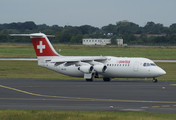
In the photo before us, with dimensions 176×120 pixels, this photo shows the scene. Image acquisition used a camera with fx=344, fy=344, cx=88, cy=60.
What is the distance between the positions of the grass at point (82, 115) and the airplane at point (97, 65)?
900 inches

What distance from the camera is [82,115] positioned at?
1888cm

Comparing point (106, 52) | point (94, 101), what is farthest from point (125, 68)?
point (106, 52)

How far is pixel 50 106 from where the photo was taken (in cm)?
2303

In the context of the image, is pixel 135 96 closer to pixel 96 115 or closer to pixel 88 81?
pixel 96 115

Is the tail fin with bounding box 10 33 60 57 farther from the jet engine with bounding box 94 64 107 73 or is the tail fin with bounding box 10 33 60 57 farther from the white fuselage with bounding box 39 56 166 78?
the jet engine with bounding box 94 64 107 73

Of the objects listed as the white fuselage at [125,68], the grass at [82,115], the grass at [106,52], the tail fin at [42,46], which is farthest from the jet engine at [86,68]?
the grass at [106,52]

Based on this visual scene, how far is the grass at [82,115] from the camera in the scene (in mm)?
18188

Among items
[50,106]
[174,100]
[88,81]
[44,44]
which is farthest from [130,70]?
[50,106]

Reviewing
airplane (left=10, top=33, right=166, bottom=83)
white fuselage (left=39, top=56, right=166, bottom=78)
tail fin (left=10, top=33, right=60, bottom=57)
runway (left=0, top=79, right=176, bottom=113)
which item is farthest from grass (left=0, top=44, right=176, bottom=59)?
runway (left=0, top=79, right=176, bottom=113)

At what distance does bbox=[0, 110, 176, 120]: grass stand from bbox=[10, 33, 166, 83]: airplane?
900 inches

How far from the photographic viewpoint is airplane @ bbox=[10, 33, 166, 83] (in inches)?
1683

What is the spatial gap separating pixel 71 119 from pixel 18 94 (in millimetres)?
12874

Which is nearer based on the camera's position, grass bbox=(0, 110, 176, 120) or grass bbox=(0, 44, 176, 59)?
grass bbox=(0, 110, 176, 120)

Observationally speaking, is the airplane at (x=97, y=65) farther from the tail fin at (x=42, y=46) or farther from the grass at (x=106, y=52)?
the grass at (x=106, y=52)
